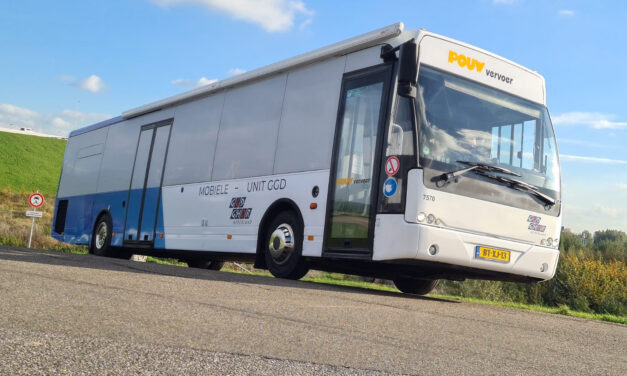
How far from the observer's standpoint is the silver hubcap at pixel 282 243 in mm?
10375

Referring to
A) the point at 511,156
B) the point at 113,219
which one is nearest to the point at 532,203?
the point at 511,156

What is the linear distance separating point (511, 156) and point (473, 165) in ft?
2.43

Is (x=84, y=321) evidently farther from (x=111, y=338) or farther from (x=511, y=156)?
(x=511, y=156)

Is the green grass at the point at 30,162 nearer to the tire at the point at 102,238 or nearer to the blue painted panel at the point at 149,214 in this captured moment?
the tire at the point at 102,238

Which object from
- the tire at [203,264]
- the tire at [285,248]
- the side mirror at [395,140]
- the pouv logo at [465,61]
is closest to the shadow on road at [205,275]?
the tire at [285,248]

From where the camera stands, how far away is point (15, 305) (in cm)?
526

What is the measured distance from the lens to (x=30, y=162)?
2808 inches

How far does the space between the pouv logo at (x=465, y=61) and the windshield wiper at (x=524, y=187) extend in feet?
4.93

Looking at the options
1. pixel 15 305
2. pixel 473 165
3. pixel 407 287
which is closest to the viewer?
pixel 15 305

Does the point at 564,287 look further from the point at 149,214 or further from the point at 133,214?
the point at 133,214

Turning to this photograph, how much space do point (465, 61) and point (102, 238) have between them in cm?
1066

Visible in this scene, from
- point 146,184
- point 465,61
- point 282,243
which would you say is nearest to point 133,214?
point 146,184

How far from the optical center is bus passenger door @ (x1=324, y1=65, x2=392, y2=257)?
9031 millimetres

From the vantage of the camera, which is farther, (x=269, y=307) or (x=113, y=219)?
(x=113, y=219)
